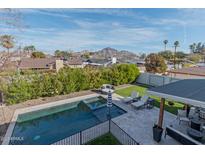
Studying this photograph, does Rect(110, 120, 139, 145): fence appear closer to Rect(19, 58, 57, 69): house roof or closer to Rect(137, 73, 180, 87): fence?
Rect(137, 73, 180, 87): fence

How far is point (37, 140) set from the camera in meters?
8.24

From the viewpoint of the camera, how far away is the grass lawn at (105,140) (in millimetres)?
7609

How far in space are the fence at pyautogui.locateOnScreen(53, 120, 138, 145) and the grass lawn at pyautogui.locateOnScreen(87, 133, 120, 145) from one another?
19cm

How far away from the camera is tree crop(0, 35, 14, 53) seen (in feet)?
42.0

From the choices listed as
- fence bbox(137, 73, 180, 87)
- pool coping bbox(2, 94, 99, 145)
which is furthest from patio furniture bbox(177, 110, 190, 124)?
fence bbox(137, 73, 180, 87)

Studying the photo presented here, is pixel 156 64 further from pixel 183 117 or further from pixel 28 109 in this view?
pixel 28 109

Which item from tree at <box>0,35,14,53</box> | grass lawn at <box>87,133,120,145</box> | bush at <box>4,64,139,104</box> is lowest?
grass lawn at <box>87,133,120,145</box>

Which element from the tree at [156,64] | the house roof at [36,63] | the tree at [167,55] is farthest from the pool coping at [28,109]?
the tree at [167,55]

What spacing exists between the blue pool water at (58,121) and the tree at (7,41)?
19.5 feet

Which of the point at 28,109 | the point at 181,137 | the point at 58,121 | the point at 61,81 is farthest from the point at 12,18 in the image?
the point at 181,137
